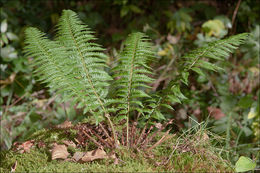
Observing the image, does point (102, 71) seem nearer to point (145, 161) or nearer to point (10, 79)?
point (145, 161)

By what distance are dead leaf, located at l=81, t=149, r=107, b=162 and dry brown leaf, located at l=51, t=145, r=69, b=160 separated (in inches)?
5.3

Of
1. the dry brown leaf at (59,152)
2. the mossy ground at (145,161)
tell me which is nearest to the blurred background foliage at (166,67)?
the mossy ground at (145,161)

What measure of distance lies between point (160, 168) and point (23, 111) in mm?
2114

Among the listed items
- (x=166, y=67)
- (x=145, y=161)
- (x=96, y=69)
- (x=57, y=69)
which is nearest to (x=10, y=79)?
(x=166, y=67)

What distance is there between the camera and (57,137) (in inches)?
66.9

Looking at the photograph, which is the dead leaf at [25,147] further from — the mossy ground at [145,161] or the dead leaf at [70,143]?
the dead leaf at [70,143]

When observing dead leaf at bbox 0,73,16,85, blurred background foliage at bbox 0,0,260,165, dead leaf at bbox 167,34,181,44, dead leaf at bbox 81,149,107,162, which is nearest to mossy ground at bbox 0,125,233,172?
dead leaf at bbox 81,149,107,162

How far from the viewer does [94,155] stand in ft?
4.49

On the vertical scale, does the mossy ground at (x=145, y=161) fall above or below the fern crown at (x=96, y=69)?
below

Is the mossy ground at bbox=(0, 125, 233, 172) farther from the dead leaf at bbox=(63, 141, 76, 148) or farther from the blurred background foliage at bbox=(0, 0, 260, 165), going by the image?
the blurred background foliage at bbox=(0, 0, 260, 165)

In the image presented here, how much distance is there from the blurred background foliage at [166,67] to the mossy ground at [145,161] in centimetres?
53

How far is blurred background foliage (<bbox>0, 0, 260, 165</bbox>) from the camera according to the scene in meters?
2.48

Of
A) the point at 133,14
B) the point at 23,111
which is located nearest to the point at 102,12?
the point at 133,14

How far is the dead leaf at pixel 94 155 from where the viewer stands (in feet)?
4.43
